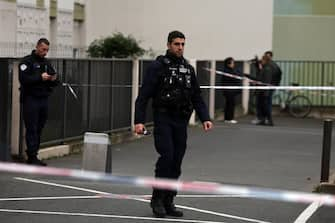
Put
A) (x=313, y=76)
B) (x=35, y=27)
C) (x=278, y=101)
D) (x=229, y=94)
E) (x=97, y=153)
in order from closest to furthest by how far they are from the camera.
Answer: (x=97, y=153)
(x=229, y=94)
(x=35, y=27)
(x=278, y=101)
(x=313, y=76)

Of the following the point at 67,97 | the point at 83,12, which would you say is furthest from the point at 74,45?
the point at 67,97

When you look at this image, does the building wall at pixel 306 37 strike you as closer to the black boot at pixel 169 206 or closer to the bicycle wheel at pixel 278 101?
the bicycle wheel at pixel 278 101

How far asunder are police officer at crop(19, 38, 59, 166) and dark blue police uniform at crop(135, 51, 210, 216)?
11.4 ft

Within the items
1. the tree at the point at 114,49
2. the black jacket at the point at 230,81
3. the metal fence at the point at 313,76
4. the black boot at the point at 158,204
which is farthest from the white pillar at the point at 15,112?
the metal fence at the point at 313,76

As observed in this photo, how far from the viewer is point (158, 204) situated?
862cm

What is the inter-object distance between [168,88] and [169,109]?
0.72 feet

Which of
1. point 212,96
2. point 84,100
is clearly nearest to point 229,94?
point 212,96

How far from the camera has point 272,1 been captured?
87.9 feet

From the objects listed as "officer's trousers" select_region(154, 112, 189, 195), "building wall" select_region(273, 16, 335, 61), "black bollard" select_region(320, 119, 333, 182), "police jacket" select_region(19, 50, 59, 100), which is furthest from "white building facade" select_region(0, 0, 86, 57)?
"officer's trousers" select_region(154, 112, 189, 195)

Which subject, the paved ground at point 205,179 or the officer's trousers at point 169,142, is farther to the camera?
the paved ground at point 205,179

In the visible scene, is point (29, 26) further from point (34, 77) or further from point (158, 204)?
point (158, 204)

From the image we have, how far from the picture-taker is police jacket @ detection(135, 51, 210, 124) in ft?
28.3

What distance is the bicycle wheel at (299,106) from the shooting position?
2464cm

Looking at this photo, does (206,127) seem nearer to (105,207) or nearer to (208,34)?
(105,207)
